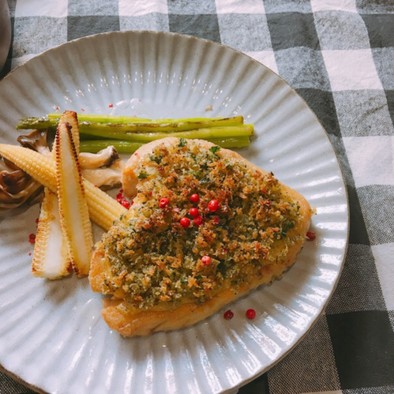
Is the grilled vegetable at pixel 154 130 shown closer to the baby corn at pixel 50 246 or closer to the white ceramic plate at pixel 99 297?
the white ceramic plate at pixel 99 297

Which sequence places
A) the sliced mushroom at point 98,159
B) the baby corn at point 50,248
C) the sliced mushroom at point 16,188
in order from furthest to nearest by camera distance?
1. the sliced mushroom at point 98,159
2. the sliced mushroom at point 16,188
3. the baby corn at point 50,248

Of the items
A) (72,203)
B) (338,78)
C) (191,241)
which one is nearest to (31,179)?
(72,203)

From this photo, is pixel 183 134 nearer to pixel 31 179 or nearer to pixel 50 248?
pixel 31 179

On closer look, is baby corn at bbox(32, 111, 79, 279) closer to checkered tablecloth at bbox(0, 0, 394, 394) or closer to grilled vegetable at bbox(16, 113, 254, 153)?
grilled vegetable at bbox(16, 113, 254, 153)

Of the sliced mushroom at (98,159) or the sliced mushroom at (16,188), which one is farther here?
the sliced mushroom at (98,159)

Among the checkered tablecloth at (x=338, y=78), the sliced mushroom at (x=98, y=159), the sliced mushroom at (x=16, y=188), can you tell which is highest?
the sliced mushroom at (x=16, y=188)

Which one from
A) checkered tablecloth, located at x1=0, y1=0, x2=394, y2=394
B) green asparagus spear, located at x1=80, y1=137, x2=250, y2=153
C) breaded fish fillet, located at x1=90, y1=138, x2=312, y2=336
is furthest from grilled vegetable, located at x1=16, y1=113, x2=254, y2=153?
checkered tablecloth, located at x1=0, y1=0, x2=394, y2=394

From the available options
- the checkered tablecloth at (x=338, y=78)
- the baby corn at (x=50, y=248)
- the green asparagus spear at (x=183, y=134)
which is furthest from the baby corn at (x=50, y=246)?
the checkered tablecloth at (x=338, y=78)
